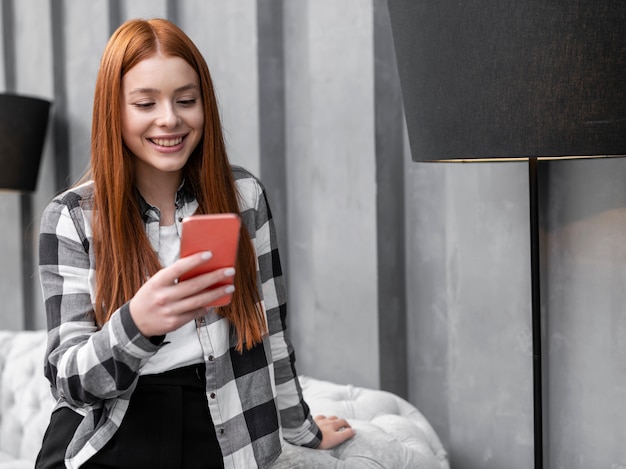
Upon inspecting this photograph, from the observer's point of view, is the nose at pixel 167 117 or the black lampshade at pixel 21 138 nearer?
the nose at pixel 167 117

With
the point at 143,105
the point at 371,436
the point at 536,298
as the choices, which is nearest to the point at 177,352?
the point at 143,105

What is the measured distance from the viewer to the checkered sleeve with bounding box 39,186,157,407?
1.23 metres

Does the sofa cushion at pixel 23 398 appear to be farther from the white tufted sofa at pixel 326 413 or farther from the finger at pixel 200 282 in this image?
the finger at pixel 200 282

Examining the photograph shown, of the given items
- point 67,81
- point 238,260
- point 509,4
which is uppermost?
point 67,81

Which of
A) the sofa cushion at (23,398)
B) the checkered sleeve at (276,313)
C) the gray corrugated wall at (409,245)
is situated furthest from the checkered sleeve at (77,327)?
the sofa cushion at (23,398)

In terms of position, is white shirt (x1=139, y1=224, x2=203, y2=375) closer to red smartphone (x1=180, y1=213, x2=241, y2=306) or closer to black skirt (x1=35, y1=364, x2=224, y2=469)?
black skirt (x1=35, y1=364, x2=224, y2=469)

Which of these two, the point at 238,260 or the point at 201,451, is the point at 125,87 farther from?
the point at 201,451

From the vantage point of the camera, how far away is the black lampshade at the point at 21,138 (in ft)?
10.9

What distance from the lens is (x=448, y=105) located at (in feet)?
4.70

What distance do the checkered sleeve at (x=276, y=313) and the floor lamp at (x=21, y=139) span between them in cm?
210

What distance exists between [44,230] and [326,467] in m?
0.84

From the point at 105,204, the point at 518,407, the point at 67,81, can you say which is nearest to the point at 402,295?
the point at 518,407

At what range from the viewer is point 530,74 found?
1.33 m

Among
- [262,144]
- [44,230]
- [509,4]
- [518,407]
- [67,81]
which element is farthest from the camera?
[67,81]
